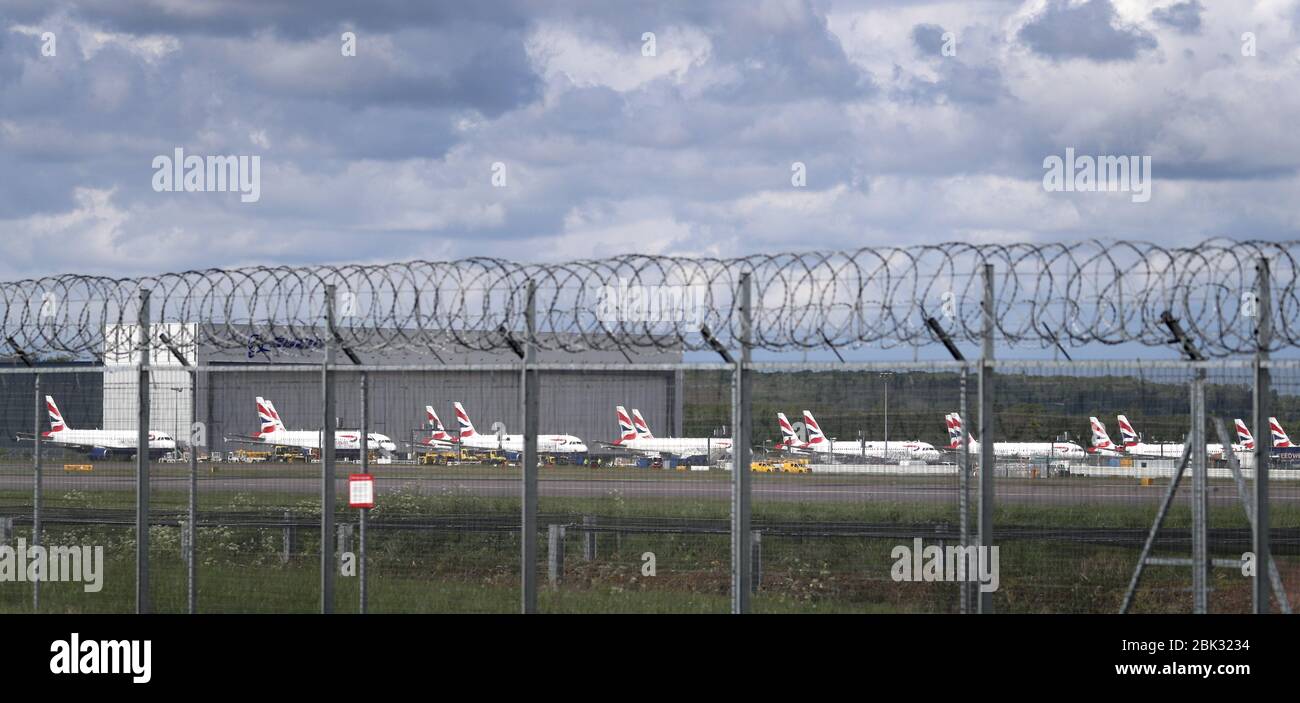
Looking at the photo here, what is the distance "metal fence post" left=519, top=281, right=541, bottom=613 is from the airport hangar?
0.37 meters

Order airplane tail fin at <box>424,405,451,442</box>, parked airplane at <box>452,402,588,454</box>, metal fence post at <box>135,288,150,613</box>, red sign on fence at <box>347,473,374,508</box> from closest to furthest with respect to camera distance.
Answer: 1. red sign on fence at <box>347,473,374,508</box>
2. parked airplane at <box>452,402,588,454</box>
3. airplane tail fin at <box>424,405,451,442</box>
4. metal fence post at <box>135,288,150,613</box>

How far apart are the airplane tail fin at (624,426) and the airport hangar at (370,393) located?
0.09 meters

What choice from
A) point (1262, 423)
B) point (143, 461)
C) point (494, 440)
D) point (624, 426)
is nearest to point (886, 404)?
point (624, 426)

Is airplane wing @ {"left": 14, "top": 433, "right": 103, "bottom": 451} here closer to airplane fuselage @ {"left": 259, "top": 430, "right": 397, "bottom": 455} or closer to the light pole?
airplane fuselage @ {"left": 259, "top": 430, "right": 397, "bottom": 455}

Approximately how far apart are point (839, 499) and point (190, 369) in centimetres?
696

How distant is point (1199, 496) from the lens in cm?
1112

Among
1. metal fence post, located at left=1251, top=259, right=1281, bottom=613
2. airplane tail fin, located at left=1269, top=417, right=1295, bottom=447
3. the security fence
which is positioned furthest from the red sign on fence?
airplane tail fin, located at left=1269, top=417, right=1295, bottom=447

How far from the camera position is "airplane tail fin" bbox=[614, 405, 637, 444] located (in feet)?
47.2

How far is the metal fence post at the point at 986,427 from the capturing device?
11375 millimetres

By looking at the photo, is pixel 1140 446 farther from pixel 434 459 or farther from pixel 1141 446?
pixel 434 459

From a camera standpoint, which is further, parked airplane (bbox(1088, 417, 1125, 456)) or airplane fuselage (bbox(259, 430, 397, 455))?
airplane fuselage (bbox(259, 430, 397, 455))

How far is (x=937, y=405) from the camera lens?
1380 cm
